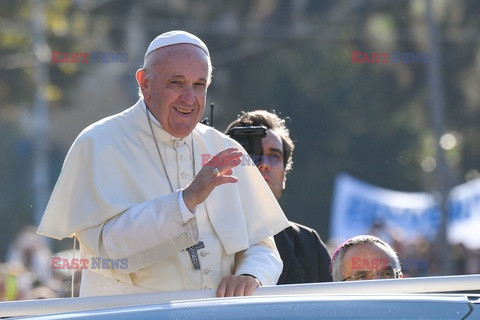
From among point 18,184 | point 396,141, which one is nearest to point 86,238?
point 396,141

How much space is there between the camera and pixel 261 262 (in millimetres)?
4531

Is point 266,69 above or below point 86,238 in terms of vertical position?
above

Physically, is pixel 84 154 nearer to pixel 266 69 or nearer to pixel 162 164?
pixel 162 164

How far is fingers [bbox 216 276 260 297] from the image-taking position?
4113 millimetres

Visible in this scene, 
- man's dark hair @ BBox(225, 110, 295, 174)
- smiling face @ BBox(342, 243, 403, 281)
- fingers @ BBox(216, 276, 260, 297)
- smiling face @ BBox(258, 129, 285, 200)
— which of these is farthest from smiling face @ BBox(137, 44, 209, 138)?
man's dark hair @ BBox(225, 110, 295, 174)

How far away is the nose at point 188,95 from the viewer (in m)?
Answer: 4.52

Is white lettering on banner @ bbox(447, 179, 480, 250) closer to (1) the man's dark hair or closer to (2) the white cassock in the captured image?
(1) the man's dark hair

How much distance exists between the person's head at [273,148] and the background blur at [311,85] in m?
23.8

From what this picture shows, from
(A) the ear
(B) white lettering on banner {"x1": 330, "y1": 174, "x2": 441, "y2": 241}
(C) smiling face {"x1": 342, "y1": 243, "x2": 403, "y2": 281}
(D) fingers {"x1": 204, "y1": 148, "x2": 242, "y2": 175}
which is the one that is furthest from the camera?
(B) white lettering on banner {"x1": 330, "y1": 174, "x2": 441, "y2": 241}

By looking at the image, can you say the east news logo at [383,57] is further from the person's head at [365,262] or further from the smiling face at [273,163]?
the person's head at [365,262]

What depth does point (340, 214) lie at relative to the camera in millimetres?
18031

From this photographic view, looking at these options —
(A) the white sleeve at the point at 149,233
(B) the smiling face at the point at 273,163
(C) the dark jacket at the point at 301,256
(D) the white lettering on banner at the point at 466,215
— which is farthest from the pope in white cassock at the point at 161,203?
(D) the white lettering on banner at the point at 466,215

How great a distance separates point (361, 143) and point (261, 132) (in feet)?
93.6

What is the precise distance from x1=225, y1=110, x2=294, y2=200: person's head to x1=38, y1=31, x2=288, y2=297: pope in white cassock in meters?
1.12
